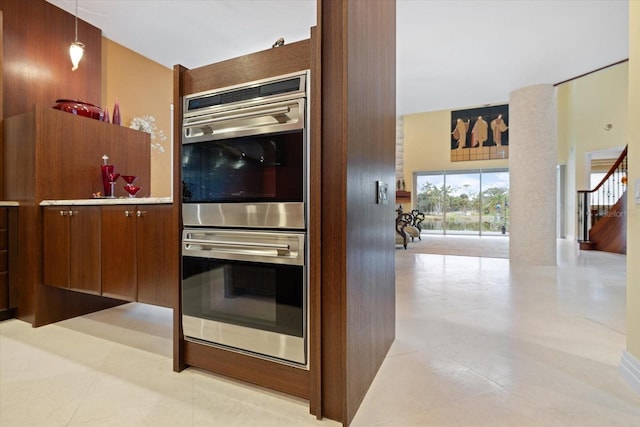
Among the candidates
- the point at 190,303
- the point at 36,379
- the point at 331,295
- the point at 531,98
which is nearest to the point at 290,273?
the point at 331,295

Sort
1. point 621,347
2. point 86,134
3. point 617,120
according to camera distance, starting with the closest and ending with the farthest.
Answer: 1. point 621,347
2. point 86,134
3. point 617,120

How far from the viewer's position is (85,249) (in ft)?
7.61

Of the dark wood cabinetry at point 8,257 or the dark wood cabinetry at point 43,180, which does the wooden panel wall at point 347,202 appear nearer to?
the dark wood cabinetry at point 43,180

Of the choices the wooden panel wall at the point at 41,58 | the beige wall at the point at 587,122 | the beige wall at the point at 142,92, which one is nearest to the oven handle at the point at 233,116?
the wooden panel wall at the point at 41,58

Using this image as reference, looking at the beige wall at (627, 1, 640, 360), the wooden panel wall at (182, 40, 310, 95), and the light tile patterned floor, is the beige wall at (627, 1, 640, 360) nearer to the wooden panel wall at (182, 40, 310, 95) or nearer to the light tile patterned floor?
the light tile patterned floor

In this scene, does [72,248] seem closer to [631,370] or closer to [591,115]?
[631,370]

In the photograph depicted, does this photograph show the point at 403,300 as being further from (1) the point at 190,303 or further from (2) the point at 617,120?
(2) the point at 617,120

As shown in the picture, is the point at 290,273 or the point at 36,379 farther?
the point at 36,379

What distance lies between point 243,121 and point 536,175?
5164 mm

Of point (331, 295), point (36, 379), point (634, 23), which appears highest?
point (634, 23)

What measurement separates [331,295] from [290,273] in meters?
0.22

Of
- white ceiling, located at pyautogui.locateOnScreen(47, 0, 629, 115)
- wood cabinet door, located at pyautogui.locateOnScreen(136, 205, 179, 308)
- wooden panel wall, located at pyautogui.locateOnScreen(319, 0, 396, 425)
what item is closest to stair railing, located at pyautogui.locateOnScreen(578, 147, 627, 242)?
white ceiling, located at pyautogui.locateOnScreen(47, 0, 629, 115)

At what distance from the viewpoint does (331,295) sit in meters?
1.33

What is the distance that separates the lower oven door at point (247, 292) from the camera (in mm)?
1414
